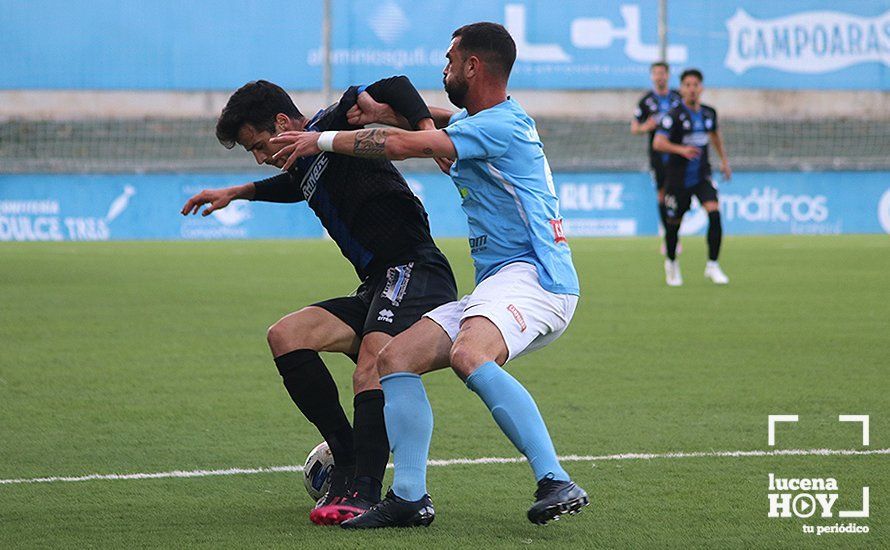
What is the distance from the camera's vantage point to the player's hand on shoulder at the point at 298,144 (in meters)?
4.53

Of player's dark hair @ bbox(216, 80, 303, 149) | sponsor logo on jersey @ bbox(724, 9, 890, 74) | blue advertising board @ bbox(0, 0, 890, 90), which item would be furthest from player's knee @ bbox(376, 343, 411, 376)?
sponsor logo on jersey @ bbox(724, 9, 890, 74)

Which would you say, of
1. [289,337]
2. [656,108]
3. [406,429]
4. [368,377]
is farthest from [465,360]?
[656,108]

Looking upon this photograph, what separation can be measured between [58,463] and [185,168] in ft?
61.7

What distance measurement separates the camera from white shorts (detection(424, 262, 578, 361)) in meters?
4.55

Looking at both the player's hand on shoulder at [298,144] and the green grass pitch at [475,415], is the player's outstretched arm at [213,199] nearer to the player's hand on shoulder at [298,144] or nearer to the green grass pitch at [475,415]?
the player's hand on shoulder at [298,144]

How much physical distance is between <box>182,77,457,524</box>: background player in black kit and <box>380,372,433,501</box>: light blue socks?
8.7 inches

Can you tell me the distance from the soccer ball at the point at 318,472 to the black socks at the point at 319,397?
2.3 inches

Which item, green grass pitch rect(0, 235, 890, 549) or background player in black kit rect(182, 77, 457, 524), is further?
background player in black kit rect(182, 77, 457, 524)

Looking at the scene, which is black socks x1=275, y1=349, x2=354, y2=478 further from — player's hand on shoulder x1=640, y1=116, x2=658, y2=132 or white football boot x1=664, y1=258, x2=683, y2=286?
player's hand on shoulder x1=640, y1=116, x2=658, y2=132

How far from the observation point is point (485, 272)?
4.80 m

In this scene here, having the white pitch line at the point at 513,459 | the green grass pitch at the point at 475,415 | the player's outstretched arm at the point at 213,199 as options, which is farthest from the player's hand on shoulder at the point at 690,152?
the player's outstretched arm at the point at 213,199

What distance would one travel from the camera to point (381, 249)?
5.13 m

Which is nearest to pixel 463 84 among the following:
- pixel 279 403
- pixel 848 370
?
pixel 279 403

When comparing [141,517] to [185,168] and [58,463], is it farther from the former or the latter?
[185,168]
